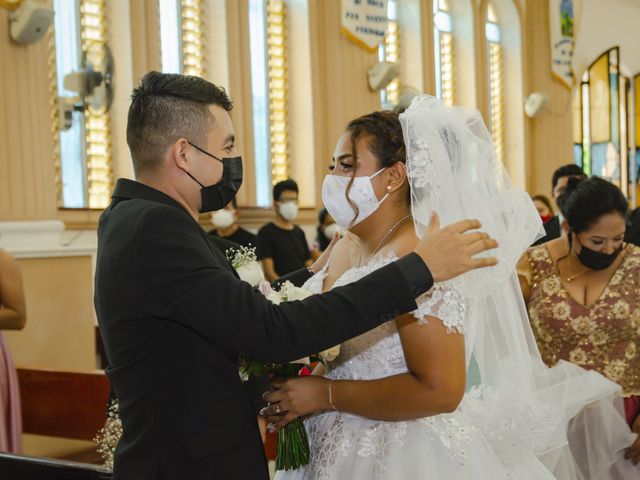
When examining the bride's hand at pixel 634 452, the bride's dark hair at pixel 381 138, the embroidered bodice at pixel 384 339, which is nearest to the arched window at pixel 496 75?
the bride's hand at pixel 634 452

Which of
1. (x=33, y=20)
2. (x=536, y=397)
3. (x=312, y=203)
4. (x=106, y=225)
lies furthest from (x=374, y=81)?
(x=106, y=225)

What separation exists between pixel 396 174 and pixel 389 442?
737 millimetres

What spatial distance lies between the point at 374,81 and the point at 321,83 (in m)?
0.71

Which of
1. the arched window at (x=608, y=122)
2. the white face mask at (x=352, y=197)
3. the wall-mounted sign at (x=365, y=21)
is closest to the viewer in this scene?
the white face mask at (x=352, y=197)

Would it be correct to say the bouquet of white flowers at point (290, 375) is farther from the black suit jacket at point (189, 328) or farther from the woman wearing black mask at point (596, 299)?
the woman wearing black mask at point (596, 299)

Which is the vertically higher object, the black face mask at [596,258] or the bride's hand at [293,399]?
the black face mask at [596,258]

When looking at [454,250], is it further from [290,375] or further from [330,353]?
[290,375]

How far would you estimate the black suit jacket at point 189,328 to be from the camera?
1.67m

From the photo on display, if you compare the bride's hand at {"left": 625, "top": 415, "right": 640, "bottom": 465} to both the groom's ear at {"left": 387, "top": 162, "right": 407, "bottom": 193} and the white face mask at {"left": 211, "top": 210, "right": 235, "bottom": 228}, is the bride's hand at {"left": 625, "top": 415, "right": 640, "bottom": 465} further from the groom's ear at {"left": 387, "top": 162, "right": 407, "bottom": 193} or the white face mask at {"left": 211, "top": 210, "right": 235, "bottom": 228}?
the white face mask at {"left": 211, "top": 210, "right": 235, "bottom": 228}

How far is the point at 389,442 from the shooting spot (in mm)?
2164

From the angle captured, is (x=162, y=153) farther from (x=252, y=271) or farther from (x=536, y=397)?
(x=536, y=397)

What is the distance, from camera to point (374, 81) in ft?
31.9

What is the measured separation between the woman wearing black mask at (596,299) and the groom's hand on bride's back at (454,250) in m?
1.40

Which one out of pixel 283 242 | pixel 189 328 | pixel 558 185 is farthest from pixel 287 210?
pixel 189 328
